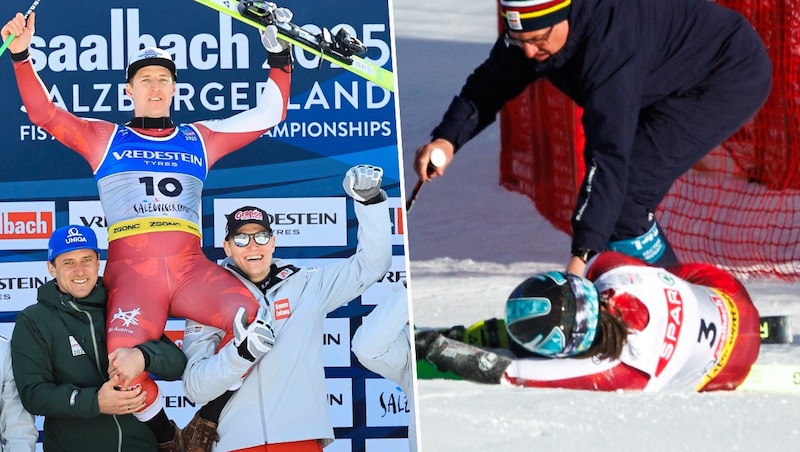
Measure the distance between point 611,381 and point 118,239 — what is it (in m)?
1.18

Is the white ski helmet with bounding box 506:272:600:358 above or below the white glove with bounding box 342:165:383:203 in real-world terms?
below

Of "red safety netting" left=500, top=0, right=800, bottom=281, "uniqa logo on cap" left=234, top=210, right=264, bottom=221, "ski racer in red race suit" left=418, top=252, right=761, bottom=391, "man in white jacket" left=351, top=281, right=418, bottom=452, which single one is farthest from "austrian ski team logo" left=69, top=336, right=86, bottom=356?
"red safety netting" left=500, top=0, right=800, bottom=281

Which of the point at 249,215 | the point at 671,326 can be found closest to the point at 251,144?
the point at 249,215

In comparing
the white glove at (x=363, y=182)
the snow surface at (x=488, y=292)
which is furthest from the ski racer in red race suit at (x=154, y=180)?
the snow surface at (x=488, y=292)

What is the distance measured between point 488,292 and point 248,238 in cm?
142

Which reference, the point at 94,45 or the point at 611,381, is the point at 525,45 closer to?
the point at 611,381

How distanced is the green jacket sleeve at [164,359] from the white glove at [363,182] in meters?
0.51

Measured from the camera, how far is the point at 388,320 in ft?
8.31

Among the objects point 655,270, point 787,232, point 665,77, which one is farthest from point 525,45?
point 787,232

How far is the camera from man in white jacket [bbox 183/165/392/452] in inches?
97.4

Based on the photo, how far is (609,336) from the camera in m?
2.67

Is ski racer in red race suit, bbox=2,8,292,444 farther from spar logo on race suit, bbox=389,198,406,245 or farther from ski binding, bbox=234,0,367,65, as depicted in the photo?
spar logo on race suit, bbox=389,198,406,245

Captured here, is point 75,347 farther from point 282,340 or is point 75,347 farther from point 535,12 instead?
point 535,12

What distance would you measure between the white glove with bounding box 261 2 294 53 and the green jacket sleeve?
68 cm
